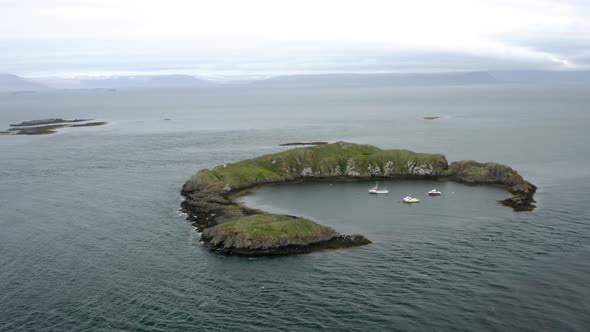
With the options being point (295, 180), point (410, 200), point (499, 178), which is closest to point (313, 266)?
point (410, 200)

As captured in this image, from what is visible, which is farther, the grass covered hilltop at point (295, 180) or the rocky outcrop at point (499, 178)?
the rocky outcrop at point (499, 178)

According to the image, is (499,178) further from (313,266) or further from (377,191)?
(313,266)

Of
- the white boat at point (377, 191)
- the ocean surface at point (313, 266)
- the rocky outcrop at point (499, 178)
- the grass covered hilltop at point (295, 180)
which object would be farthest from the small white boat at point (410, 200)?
the grass covered hilltop at point (295, 180)

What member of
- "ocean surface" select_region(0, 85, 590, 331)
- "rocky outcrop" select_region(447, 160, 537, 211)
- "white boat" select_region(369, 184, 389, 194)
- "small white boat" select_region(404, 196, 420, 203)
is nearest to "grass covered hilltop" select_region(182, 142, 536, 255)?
"rocky outcrop" select_region(447, 160, 537, 211)

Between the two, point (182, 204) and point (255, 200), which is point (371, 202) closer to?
point (255, 200)

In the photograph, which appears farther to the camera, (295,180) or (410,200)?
(295,180)

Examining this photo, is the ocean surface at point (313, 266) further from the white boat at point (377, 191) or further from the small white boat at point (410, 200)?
the small white boat at point (410, 200)

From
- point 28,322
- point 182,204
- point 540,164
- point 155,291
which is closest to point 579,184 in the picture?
point 540,164

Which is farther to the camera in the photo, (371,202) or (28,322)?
(371,202)

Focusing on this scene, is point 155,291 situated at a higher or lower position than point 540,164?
lower
